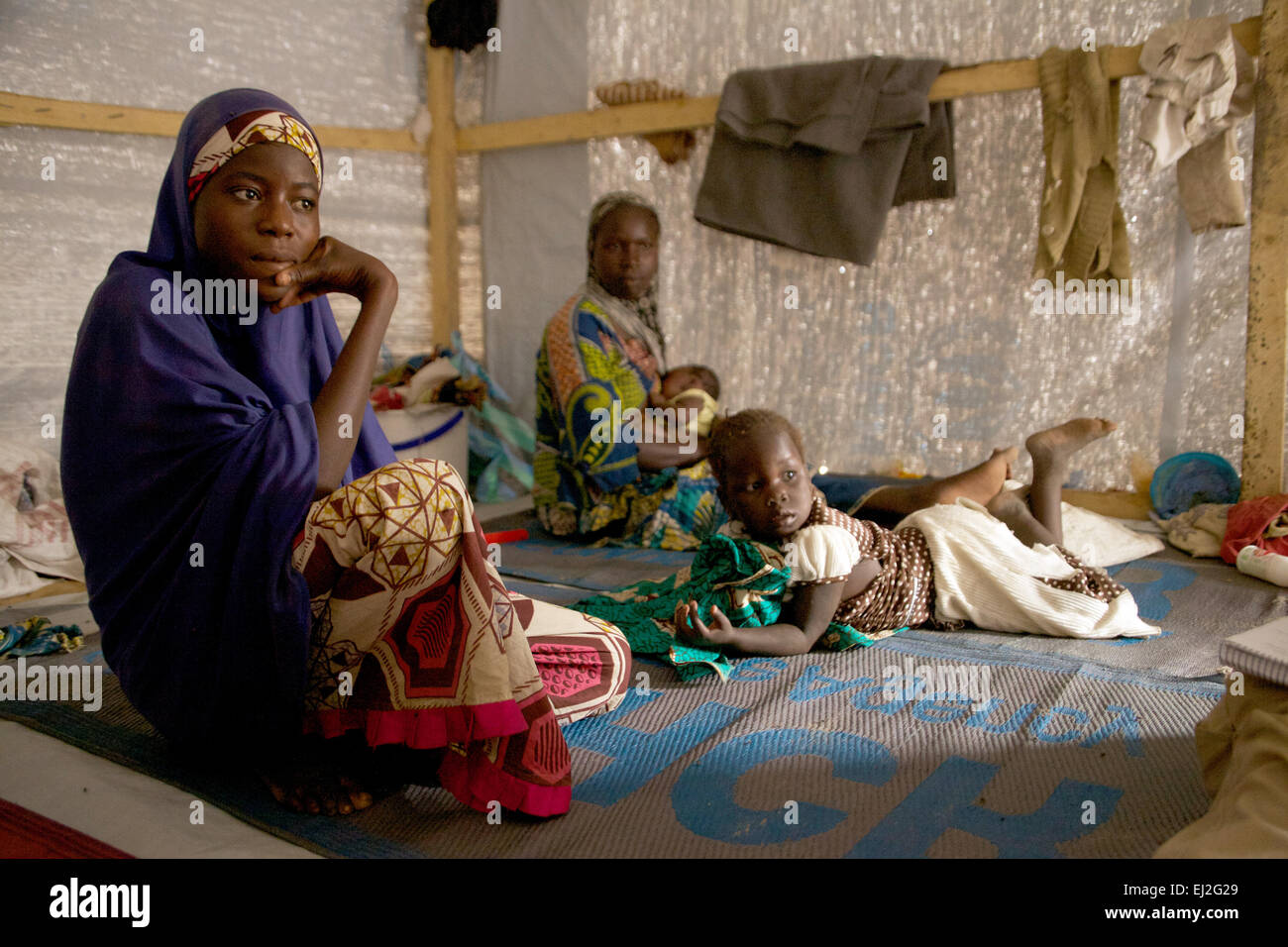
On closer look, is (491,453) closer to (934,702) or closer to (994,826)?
(934,702)

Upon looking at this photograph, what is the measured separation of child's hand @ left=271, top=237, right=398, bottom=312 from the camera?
5.53 ft

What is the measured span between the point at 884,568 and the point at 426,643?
1.40m

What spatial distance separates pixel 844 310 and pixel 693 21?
59.9 inches

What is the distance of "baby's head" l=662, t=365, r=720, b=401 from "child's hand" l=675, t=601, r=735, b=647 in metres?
1.95

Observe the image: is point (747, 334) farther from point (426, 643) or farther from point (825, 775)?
point (426, 643)

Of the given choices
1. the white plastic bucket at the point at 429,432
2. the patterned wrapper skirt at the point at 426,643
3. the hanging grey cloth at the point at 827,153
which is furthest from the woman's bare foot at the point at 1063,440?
the white plastic bucket at the point at 429,432

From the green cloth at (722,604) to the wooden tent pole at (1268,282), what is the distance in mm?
1925

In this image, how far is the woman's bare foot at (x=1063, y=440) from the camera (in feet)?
9.27

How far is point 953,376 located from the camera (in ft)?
13.2

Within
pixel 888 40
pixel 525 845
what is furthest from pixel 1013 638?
pixel 888 40

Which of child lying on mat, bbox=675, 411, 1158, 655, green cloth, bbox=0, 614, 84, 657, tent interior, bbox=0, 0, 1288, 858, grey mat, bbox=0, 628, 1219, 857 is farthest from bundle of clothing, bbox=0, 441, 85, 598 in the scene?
child lying on mat, bbox=675, 411, 1158, 655

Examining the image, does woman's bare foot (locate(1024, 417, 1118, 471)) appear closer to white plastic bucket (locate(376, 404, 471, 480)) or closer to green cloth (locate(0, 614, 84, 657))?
white plastic bucket (locate(376, 404, 471, 480))

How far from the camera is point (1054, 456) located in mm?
2826

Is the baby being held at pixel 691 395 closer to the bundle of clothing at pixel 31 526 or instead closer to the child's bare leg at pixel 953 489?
the child's bare leg at pixel 953 489
